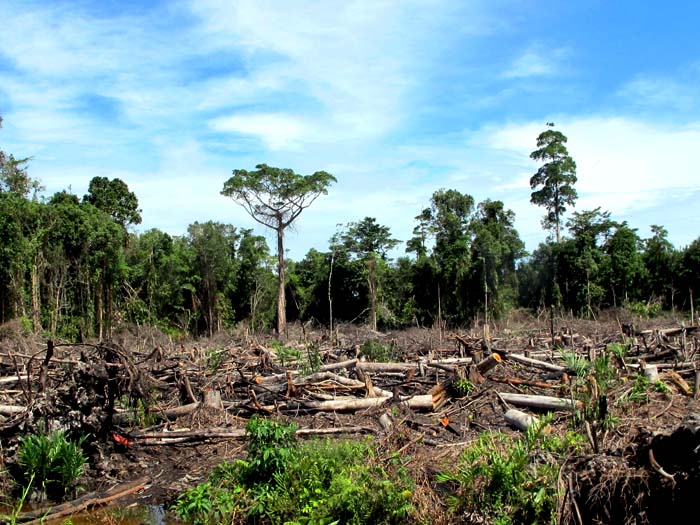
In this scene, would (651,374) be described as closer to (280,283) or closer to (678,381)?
(678,381)

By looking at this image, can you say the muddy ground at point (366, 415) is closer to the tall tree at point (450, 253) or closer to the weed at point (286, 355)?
the weed at point (286, 355)

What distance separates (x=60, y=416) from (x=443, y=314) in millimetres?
24057

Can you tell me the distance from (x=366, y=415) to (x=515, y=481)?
4711 millimetres

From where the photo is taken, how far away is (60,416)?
26.6 feet

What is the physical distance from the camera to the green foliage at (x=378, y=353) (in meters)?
14.1

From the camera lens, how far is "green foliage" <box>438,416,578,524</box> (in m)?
5.28

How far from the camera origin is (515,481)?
5.43 meters

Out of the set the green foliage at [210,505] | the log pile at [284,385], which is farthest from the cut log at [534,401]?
the green foliage at [210,505]

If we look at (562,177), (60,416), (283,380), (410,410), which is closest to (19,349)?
(283,380)

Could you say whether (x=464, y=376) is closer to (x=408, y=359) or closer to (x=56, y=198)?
(x=408, y=359)

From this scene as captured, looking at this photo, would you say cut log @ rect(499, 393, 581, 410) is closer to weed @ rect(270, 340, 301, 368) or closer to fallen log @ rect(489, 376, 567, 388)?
fallen log @ rect(489, 376, 567, 388)

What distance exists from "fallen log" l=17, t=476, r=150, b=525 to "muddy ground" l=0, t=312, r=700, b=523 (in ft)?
0.52

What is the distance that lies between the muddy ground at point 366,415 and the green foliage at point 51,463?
287 millimetres

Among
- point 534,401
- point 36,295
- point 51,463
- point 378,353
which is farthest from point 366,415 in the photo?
point 36,295
